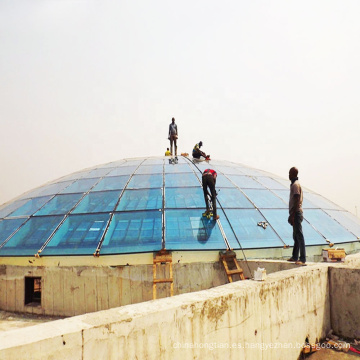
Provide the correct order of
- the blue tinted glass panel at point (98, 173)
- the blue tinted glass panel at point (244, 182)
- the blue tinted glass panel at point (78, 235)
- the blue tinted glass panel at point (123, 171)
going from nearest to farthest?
1. the blue tinted glass panel at point (78, 235)
2. the blue tinted glass panel at point (244, 182)
3. the blue tinted glass panel at point (123, 171)
4. the blue tinted glass panel at point (98, 173)

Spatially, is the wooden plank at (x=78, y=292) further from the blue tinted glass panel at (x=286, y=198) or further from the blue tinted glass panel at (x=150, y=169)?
the blue tinted glass panel at (x=286, y=198)

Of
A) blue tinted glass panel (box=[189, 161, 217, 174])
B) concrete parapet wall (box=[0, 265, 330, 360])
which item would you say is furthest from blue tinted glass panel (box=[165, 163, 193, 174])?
concrete parapet wall (box=[0, 265, 330, 360])

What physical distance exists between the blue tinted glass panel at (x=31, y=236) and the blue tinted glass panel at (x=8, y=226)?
335 millimetres

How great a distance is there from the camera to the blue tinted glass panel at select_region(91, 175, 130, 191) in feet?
41.7

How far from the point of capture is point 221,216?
1062 cm

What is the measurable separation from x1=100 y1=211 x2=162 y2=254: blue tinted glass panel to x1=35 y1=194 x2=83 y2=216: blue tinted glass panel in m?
2.41

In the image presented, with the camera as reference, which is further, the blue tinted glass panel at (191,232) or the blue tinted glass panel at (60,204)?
the blue tinted glass panel at (60,204)

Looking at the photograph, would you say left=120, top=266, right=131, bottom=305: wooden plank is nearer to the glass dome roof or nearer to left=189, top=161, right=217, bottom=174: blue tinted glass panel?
the glass dome roof

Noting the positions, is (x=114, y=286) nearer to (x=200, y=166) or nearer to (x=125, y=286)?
(x=125, y=286)

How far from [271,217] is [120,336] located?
9.08m

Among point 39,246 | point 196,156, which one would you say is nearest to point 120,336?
point 39,246

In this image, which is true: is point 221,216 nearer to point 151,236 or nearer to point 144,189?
point 151,236

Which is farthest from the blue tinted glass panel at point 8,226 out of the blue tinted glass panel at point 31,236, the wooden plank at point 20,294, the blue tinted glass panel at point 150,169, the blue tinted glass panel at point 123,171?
the blue tinted glass panel at point 150,169

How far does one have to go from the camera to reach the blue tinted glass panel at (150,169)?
47.1 feet
